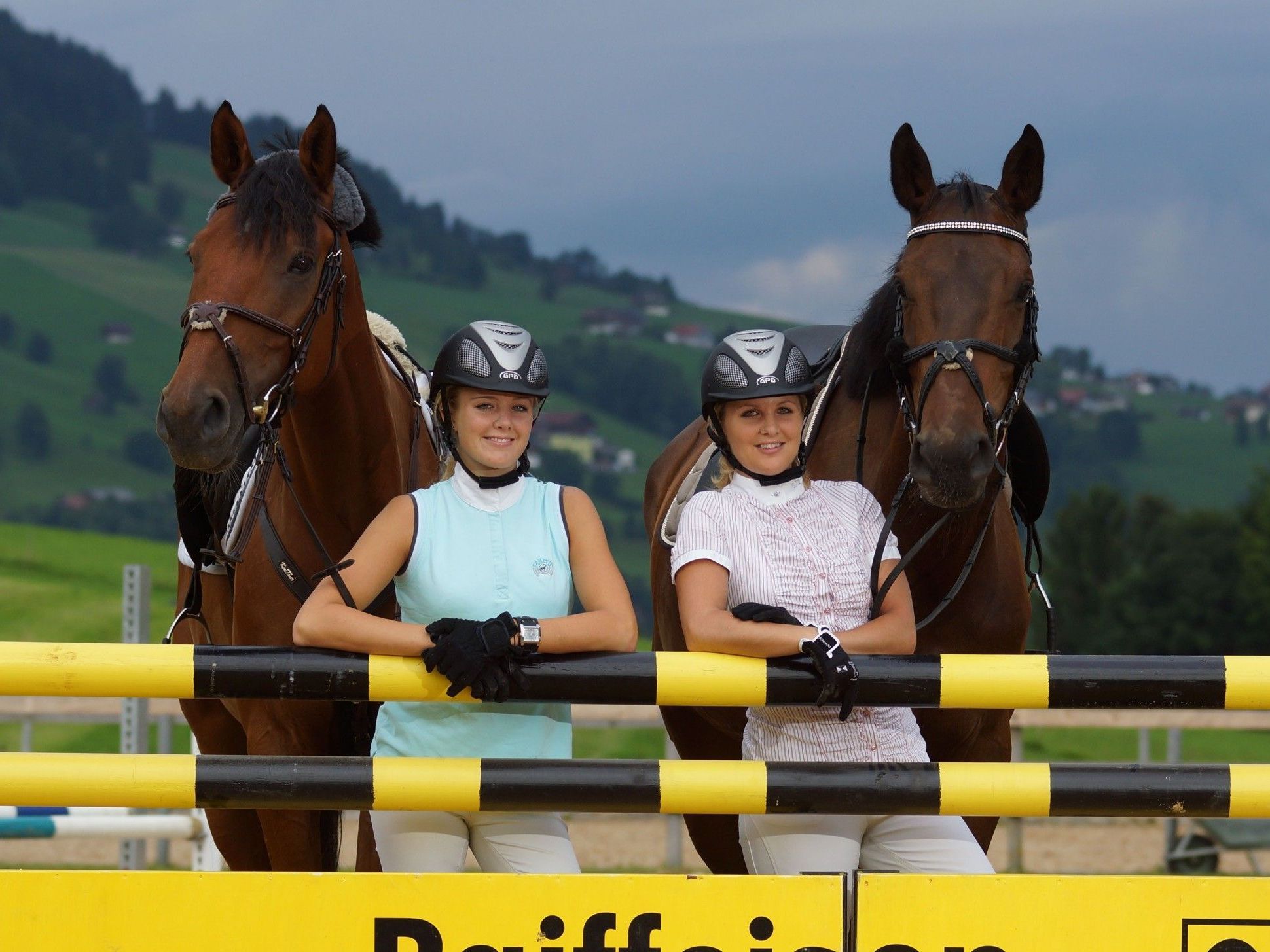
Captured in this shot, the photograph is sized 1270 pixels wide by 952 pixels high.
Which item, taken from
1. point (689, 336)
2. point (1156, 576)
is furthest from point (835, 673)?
point (689, 336)

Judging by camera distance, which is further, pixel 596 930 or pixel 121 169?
pixel 121 169

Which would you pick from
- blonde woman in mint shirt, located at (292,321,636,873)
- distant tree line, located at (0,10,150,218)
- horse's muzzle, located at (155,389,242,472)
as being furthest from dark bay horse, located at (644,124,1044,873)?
distant tree line, located at (0,10,150,218)

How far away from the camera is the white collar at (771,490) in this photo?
3.67 metres

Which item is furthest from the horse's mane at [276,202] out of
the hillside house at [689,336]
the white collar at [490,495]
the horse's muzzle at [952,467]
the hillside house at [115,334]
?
the hillside house at [689,336]

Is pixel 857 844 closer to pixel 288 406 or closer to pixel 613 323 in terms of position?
pixel 288 406

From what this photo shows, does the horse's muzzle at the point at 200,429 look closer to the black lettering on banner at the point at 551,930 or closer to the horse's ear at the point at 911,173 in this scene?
the black lettering on banner at the point at 551,930

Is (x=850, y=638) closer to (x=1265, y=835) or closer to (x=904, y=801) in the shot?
(x=904, y=801)

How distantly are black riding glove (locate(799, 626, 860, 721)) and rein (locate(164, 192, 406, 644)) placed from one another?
1.00 metres

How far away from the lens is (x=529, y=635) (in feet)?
9.67

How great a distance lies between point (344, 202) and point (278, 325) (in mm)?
516

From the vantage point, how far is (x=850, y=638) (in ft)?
10.9

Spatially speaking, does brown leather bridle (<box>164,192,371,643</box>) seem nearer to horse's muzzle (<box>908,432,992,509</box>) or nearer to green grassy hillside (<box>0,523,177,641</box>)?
horse's muzzle (<box>908,432,992,509</box>)

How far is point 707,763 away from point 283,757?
31.1 inches

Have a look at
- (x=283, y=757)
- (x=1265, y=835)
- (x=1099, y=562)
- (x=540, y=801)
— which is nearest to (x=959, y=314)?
(x=540, y=801)
